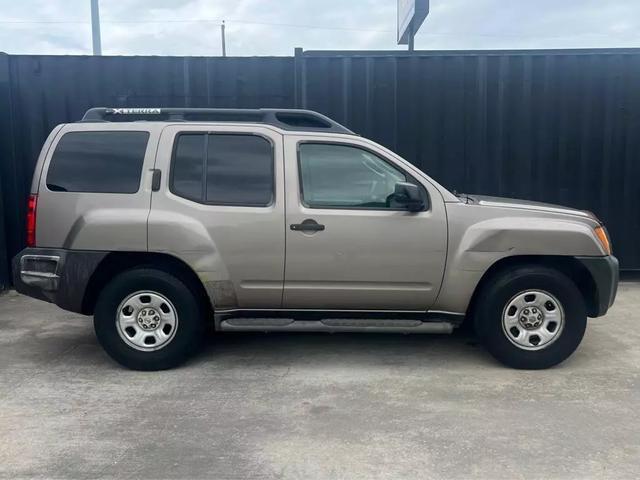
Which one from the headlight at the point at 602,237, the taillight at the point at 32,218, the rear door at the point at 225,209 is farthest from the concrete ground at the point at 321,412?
the taillight at the point at 32,218

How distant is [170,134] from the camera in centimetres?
477

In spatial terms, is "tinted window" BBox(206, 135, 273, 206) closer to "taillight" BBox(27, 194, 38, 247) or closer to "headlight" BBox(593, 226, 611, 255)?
"taillight" BBox(27, 194, 38, 247)

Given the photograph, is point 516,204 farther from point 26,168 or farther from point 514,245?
point 26,168

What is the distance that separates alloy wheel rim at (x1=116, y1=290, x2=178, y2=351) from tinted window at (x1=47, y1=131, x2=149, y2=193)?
0.90 m

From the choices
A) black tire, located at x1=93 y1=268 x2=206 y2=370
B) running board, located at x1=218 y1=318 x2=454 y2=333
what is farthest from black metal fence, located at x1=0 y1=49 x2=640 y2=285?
black tire, located at x1=93 y1=268 x2=206 y2=370

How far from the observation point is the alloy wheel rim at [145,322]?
4.70 metres

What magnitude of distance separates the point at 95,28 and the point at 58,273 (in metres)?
11.3

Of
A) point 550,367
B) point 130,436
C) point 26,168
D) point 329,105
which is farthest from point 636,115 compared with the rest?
point 26,168

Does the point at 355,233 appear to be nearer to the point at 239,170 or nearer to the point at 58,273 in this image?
the point at 239,170

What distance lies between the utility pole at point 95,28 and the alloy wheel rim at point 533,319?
41.1 ft

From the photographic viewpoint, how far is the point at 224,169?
4750 millimetres

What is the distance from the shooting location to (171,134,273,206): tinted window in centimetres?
469

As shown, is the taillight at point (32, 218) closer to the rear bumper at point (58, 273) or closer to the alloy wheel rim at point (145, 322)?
the rear bumper at point (58, 273)

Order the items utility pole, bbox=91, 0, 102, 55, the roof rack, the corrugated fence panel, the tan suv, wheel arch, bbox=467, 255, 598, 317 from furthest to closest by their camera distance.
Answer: utility pole, bbox=91, 0, 102, 55
the corrugated fence panel
the roof rack
wheel arch, bbox=467, 255, 598, 317
the tan suv
